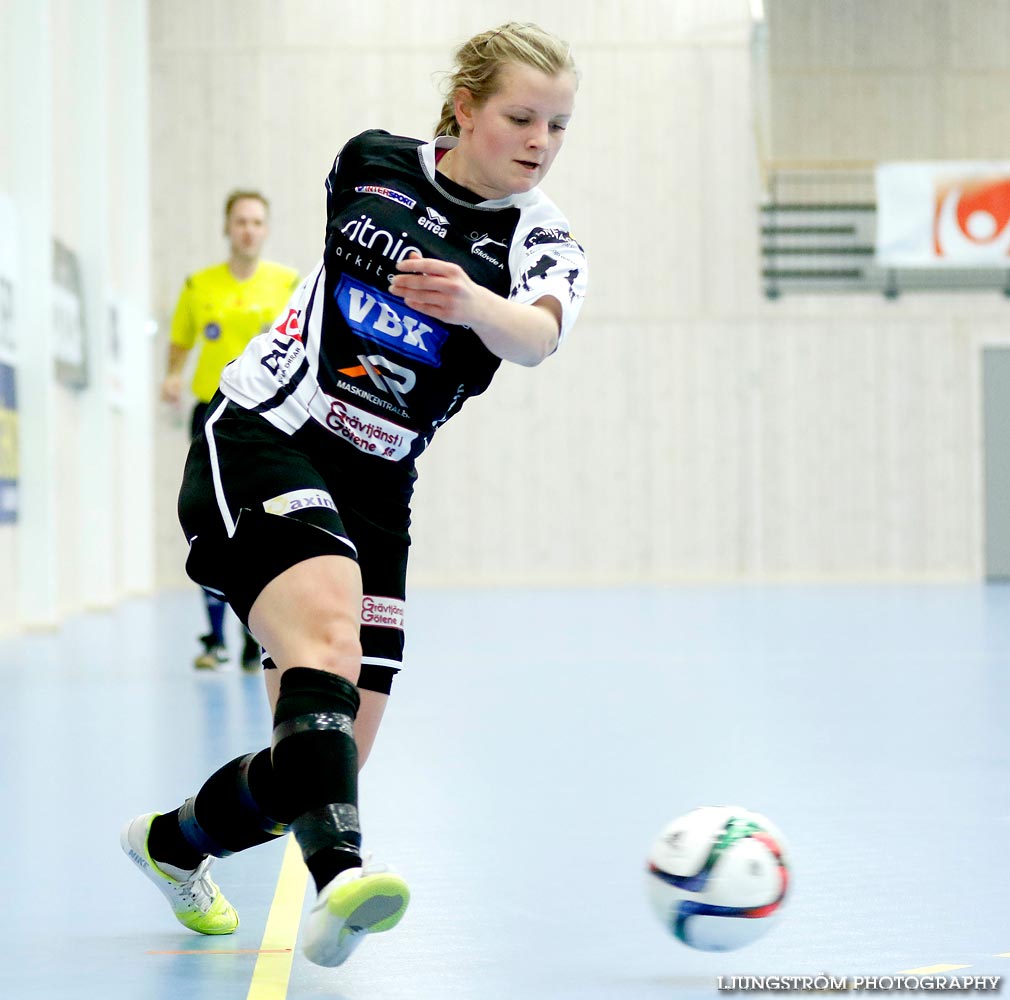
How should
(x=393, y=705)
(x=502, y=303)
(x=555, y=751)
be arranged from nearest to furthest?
(x=502, y=303)
(x=555, y=751)
(x=393, y=705)

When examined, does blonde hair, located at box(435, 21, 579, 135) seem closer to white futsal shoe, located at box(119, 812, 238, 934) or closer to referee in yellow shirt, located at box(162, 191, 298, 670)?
white futsal shoe, located at box(119, 812, 238, 934)

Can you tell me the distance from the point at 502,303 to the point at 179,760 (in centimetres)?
292

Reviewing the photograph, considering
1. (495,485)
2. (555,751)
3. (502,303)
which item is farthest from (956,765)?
(495,485)

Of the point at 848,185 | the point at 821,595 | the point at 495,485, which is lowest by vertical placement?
the point at 821,595

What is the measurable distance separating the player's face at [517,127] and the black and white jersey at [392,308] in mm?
86

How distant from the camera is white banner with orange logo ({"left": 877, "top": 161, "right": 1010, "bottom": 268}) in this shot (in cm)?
1524

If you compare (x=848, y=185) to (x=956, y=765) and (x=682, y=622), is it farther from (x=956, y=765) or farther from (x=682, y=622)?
(x=956, y=765)

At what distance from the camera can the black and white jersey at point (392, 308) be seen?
256 centimetres

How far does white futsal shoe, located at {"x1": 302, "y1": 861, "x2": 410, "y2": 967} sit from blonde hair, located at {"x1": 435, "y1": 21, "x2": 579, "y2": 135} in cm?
122

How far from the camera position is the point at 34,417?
34.9ft

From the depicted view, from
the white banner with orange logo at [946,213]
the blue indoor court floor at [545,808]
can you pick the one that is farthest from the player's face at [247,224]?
the white banner with orange logo at [946,213]

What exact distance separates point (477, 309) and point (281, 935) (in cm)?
120

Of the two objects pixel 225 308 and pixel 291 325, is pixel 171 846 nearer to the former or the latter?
pixel 291 325

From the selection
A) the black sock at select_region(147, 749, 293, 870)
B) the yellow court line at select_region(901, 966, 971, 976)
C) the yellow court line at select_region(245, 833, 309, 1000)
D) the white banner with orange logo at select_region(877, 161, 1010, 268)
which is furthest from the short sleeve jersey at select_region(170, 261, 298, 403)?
the white banner with orange logo at select_region(877, 161, 1010, 268)
